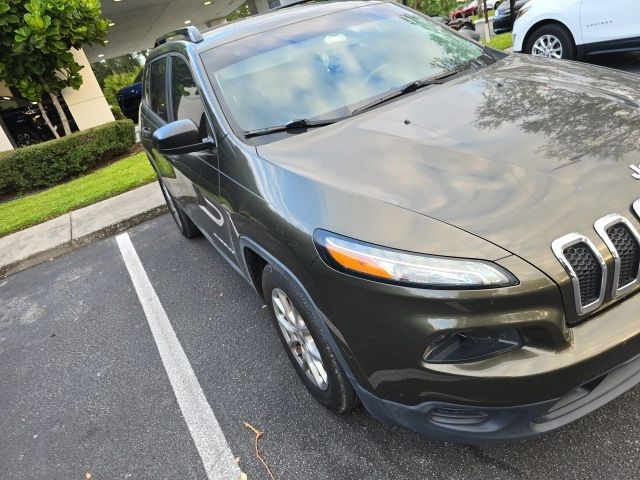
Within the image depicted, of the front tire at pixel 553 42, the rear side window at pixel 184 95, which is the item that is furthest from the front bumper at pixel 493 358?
the front tire at pixel 553 42

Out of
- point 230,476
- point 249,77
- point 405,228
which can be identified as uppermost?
point 249,77

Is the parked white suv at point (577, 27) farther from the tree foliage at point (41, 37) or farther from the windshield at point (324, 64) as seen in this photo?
the tree foliage at point (41, 37)

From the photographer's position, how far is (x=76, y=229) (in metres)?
6.00

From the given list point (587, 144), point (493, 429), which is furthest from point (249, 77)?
point (493, 429)

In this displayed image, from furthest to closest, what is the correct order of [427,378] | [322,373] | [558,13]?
[558,13]
[322,373]
[427,378]

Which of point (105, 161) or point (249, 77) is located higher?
point (249, 77)

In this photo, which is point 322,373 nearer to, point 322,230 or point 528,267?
point 322,230

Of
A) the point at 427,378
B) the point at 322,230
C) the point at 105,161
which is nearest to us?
the point at 427,378

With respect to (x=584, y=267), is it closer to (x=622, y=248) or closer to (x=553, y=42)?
(x=622, y=248)

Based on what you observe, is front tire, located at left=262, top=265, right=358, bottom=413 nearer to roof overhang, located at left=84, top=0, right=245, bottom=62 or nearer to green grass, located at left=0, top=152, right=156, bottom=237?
green grass, located at left=0, top=152, right=156, bottom=237

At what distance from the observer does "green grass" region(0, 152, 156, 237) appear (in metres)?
6.86

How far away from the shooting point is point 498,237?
155cm

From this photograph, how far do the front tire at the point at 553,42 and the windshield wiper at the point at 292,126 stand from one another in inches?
195

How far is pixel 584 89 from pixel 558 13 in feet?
15.3
